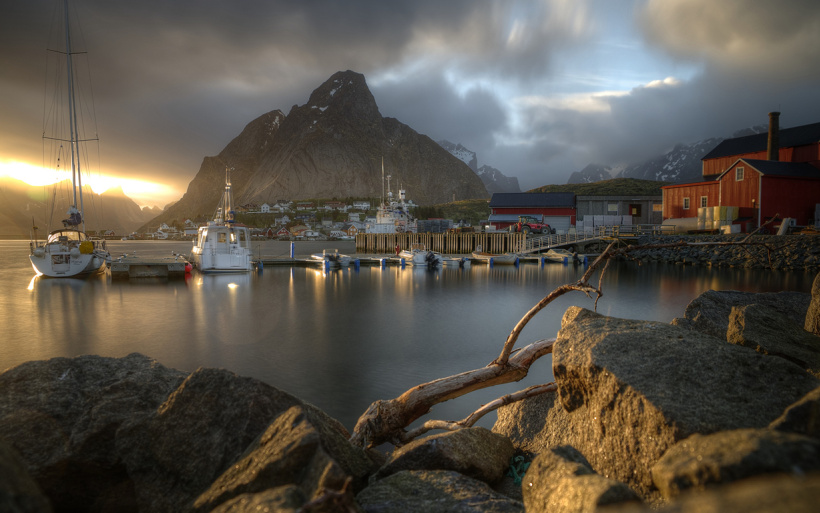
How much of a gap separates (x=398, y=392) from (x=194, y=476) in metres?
7.69

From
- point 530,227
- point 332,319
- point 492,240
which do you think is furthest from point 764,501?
point 530,227

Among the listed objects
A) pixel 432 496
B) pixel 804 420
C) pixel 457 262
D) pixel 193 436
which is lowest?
pixel 457 262

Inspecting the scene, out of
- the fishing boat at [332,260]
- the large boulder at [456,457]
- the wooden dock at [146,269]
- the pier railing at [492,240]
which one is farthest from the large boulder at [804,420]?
the pier railing at [492,240]

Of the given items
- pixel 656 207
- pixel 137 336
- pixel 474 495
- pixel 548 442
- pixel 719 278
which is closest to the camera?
pixel 474 495

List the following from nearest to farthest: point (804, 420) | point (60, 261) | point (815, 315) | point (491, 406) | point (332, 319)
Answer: point (804, 420) < point (815, 315) < point (491, 406) < point (332, 319) < point (60, 261)

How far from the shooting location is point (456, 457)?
3908 millimetres

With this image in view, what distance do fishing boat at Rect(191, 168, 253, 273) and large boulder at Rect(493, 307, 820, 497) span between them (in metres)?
37.2

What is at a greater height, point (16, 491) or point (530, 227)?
point (530, 227)

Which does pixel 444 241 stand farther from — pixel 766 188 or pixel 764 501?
pixel 764 501

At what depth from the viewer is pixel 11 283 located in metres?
36.2

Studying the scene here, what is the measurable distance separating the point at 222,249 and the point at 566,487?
127ft

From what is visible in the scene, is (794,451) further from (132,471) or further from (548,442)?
(132,471)

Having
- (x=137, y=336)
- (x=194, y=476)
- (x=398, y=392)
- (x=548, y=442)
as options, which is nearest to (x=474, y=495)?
(x=548, y=442)

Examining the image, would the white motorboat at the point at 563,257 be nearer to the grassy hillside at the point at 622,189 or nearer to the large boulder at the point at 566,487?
the large boulder at the point at 566,487
